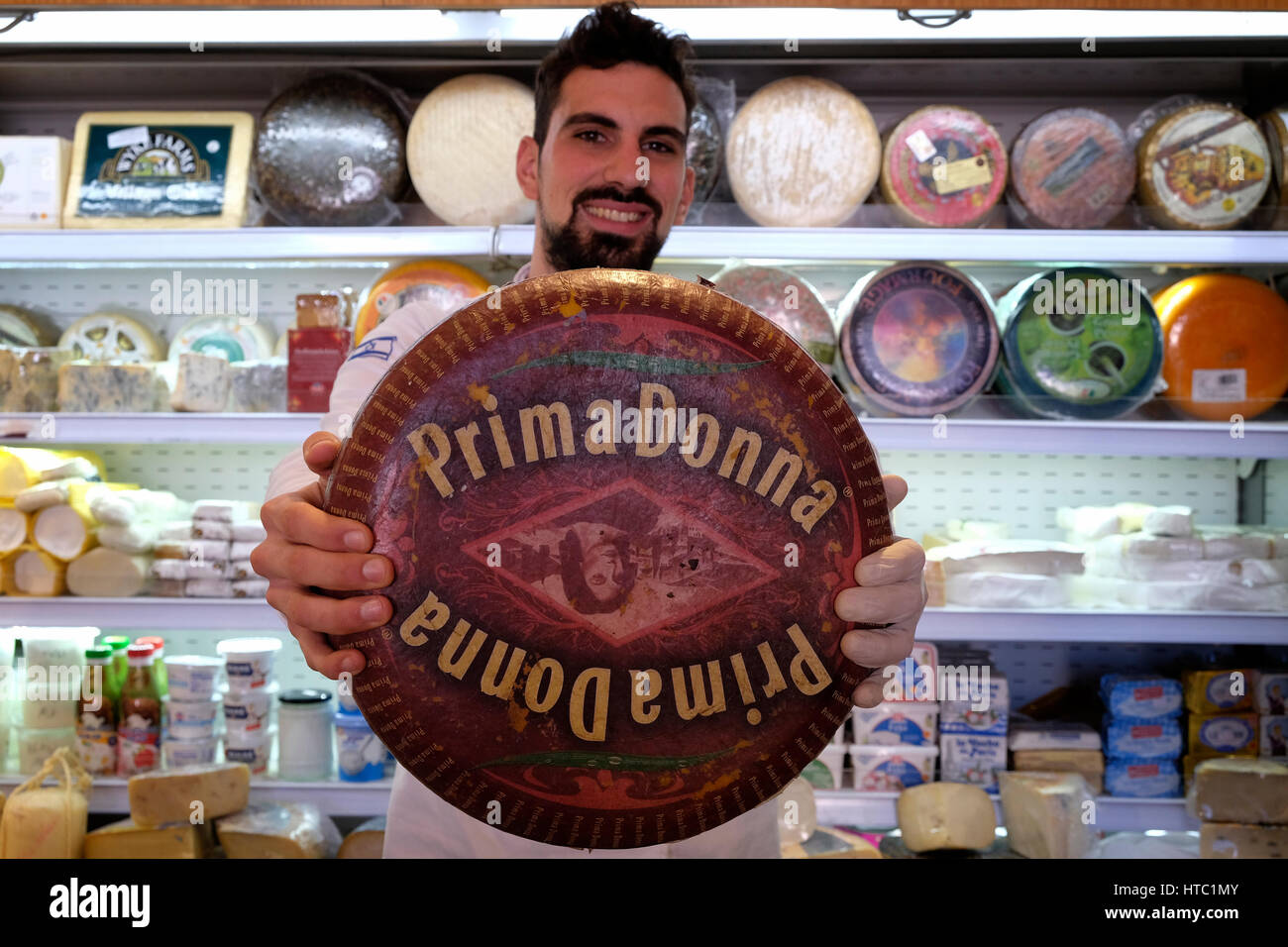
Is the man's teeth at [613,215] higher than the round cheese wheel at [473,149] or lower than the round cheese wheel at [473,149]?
lower

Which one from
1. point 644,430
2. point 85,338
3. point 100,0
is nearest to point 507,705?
point 644,430

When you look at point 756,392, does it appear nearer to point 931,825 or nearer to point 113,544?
point 931,825

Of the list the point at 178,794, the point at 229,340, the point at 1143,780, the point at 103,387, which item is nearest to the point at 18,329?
the point at 103,387

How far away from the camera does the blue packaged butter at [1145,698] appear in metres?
2.35

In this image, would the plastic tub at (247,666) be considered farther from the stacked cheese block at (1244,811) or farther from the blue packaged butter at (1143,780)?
the stacked cheese block at (1244,811)

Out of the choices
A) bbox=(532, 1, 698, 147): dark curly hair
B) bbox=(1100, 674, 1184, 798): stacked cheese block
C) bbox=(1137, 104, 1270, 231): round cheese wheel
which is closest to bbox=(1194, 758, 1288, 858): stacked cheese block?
bbox=(1100, 674, 1184, 798): stacked cheese block

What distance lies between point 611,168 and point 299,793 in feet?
5.95

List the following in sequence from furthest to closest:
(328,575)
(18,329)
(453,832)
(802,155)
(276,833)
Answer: (18,329), (802,155), (276,833), (453,832), (328,575)

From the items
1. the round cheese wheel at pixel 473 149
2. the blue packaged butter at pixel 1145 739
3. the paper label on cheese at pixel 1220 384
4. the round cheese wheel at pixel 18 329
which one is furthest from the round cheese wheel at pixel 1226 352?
the round cheese wheel at pixel 18 329

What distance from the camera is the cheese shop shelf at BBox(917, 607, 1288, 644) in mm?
2197

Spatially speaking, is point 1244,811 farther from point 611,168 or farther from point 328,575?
point 328,575

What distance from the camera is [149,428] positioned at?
225 centimetres

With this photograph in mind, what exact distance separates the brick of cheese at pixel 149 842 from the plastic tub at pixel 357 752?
1.19 ft

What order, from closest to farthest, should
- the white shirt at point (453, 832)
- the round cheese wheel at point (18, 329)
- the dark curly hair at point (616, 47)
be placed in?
1. the white shirt at point (453, 832)
2. the dark curly hair at point (616, 47)
3. the round cheese wheel at point (18, 329)
